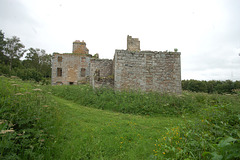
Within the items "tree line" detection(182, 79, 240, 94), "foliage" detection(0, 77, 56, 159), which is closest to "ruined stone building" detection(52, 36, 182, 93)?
"foliage" detection(0, 77, 56, 159)

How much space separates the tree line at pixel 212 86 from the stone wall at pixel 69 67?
23.2 metres

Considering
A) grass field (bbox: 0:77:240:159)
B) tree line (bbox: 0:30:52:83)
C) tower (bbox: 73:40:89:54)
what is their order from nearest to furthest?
grass field (bbox: 0:77:240:159)
tower (bbox: 73:40:89:54)
tree line (bbox: 0:30:52:83)

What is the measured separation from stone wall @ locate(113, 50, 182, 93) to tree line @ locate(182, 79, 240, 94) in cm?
1782

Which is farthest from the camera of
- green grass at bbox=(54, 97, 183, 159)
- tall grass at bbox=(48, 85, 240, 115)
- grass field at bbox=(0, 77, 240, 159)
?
tall grass at bbox=(48, 85, 240, 115)

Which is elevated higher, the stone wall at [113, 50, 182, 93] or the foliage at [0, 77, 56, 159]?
the stone wall at [113, 50, 182, 93]

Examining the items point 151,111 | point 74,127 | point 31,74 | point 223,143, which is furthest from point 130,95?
point 31,74

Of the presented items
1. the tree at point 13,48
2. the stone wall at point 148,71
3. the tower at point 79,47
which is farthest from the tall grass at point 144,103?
the tree at point 13,48

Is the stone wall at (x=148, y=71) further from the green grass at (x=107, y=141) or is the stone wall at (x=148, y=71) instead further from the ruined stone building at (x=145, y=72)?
the green grass at (x=107, y=141)

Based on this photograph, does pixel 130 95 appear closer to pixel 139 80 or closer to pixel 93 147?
pixel 139 80

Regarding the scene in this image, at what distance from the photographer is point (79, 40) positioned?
24.6 meters

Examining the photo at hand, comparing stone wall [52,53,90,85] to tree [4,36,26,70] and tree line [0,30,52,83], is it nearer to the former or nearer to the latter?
tree line [0,30,52,83]

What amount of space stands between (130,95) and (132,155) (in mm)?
5718

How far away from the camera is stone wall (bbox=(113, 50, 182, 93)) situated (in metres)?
10.4

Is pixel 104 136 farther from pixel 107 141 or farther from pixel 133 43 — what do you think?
pixel 133 43
